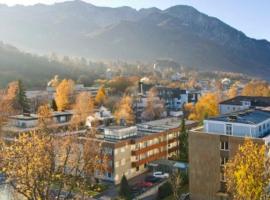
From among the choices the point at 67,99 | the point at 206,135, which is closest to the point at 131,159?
the point at 206,135

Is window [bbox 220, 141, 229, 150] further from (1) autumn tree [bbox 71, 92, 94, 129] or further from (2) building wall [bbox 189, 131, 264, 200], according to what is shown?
(1) autumn tree [bbox 71, 92, 94, 129]

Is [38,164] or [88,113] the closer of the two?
[38,164]

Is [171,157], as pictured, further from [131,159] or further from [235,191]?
[235,191]

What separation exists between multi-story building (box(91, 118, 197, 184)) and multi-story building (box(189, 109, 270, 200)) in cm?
1003

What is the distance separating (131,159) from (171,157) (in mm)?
7095

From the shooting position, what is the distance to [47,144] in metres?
16.2

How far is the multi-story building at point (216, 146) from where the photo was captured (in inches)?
1193

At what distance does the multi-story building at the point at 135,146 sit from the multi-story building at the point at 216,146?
1003 cm

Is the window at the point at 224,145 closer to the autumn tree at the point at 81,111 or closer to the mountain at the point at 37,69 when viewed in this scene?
the autumn tree at the point at 81,111

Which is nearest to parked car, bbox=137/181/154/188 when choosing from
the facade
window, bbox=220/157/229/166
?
window, bbox=220/157/229/166

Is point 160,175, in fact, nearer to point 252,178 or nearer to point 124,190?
point 124,190

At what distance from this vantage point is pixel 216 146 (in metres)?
30.8

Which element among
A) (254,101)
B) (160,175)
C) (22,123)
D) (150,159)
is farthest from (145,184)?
(254,101)

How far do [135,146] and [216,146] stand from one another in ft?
43.5
